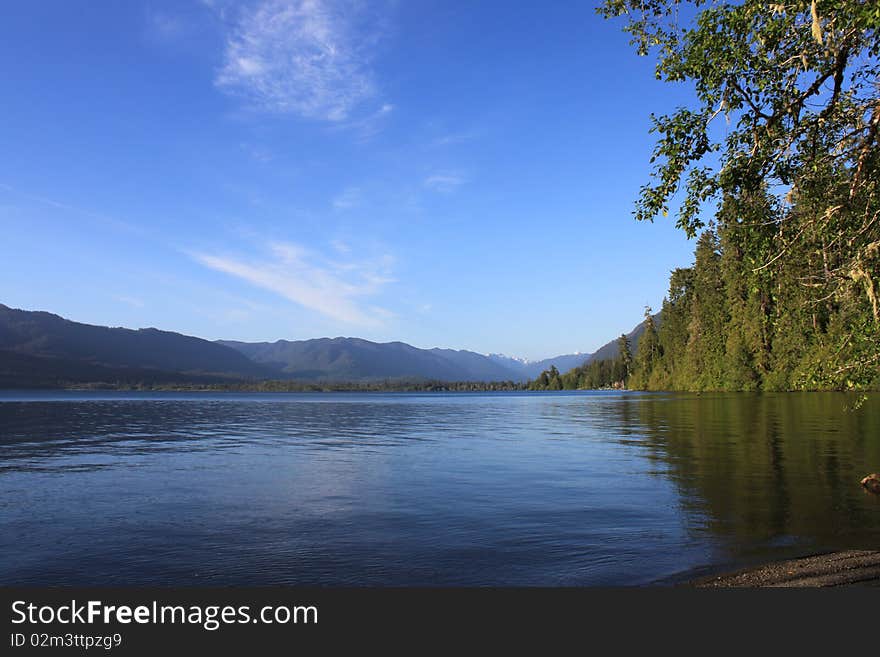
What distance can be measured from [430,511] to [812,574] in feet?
41.2

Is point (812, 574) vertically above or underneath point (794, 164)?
underneath

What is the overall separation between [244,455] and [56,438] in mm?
24413

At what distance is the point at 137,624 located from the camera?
11.1 metres

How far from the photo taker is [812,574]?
12672 mm

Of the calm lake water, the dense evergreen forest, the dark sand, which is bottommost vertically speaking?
the calm lake water

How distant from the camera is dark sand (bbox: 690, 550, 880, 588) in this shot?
12.1 m

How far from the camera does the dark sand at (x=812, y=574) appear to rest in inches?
478

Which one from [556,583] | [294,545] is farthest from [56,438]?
[556,583]

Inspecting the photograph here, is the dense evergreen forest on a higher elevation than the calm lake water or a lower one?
higher

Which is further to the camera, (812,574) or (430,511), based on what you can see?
Answer: (430,511)

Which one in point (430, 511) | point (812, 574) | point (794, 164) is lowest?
point (430, 511)

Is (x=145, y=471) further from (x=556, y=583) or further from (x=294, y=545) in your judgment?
(x=556, y=583)

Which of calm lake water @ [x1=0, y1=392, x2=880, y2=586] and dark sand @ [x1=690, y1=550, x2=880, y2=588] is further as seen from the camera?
calm lake water @ [x1=0, y1=392, x2=880, y2=586]

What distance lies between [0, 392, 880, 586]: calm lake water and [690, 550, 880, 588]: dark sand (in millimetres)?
1049
